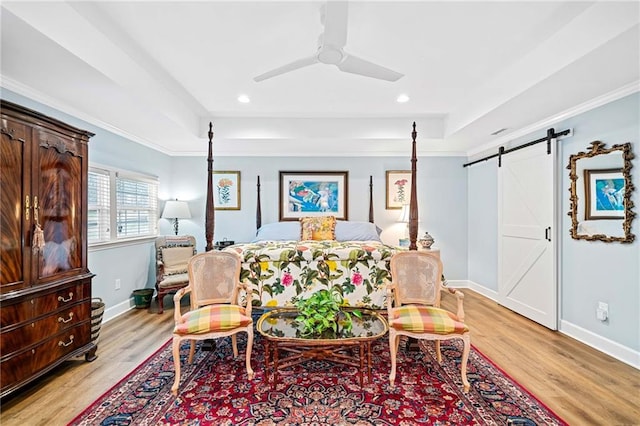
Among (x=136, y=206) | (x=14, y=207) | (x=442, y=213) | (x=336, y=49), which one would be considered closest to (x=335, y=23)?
(x=336, y=49)

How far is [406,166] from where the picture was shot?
209 inches

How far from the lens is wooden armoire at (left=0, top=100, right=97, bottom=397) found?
79.5 inches

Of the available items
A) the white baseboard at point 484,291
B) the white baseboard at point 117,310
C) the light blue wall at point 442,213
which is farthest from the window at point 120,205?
the white baseboard at point 484,291

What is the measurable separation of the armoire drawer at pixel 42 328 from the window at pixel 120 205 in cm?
122

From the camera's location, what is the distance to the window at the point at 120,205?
3.62m

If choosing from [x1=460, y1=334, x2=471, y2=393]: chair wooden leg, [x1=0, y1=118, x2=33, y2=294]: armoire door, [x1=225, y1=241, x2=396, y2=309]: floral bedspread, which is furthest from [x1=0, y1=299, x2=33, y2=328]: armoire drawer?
[x1=460, y1=334, x2=471, y2=393]: chair wooden leg

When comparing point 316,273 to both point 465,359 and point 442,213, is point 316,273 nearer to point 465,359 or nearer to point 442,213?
point 465,359

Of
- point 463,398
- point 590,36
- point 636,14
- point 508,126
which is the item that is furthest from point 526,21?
point 463,398

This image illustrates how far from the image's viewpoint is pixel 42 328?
225cm

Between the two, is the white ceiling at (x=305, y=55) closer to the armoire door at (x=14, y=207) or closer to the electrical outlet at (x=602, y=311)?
the armoire door at (x=14, y=207)

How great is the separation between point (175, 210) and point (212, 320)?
3.06m

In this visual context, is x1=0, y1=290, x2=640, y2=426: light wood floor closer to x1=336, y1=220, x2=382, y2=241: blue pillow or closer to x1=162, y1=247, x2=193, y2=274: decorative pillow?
x1=162, y1=247, x2=193, y2=274: decorative pillow

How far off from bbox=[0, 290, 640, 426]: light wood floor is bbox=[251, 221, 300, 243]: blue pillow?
67.6 inches

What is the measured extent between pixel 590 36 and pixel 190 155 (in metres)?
5.16
